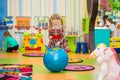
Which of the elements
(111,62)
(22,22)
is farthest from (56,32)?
→ (111,62)

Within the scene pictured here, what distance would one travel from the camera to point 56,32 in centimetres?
715

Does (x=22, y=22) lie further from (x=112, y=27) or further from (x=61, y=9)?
(x=112, y=27)

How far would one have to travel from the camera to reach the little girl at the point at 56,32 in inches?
280

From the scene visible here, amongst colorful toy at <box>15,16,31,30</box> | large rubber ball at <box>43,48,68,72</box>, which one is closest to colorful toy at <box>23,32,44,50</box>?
colorful toy at <box>15,16,31,30</box>

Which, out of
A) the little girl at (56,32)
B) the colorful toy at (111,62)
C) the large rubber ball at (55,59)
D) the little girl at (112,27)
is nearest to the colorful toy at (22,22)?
the little girl at (56,32)

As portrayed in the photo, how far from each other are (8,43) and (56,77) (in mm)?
3797

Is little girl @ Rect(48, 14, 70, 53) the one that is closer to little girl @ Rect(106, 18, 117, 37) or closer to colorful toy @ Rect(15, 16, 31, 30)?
colorful toy @ Rect(15, 16, 31, 30)

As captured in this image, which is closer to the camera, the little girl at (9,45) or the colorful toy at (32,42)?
the little girl at (9,45)

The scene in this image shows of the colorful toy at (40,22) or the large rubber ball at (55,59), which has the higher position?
the colorful toy at (40,22)

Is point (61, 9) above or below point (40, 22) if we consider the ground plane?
above

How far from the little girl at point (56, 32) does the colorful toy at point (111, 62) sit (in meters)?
4.11

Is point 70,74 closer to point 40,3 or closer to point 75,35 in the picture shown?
point 75,35

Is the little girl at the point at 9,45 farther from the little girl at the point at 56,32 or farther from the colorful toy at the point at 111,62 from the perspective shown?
the colorful toy at the point at 111,62

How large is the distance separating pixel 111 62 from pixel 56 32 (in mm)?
4208
